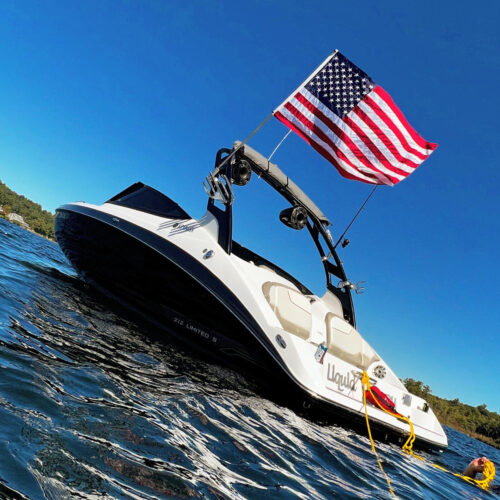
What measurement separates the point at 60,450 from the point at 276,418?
2.71 meters

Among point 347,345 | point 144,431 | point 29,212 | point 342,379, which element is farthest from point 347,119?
point 29,212

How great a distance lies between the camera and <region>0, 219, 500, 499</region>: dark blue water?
1.71 metres

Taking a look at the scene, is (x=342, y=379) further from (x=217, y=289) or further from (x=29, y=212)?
(x=29, y=212)

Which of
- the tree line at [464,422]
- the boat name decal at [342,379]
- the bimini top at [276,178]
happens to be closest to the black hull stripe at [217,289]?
the boat name decal at [342,379]

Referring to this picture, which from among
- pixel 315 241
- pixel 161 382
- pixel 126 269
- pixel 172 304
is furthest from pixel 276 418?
pixel 315 241

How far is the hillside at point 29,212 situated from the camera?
8419 cm

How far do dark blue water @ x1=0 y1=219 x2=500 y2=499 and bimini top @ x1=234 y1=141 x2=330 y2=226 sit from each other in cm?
350

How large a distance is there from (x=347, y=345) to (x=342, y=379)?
4.39ft

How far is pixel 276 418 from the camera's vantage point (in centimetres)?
398

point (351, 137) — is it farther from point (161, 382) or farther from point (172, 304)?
point (161, 382)

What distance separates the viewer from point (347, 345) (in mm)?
6047

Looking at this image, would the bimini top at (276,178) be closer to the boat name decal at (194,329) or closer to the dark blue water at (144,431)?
the boat name decal at (194,329)

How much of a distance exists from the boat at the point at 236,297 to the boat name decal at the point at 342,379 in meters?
0.01

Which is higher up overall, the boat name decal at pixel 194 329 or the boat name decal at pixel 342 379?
the boat name decal at pixel 342 379
